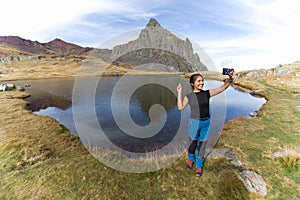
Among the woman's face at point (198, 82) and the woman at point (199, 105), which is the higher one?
the woman's face at point (198, 82)

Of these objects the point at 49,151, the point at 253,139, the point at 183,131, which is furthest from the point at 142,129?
the point at 253,139

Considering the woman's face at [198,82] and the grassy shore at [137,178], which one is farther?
the grassy shore at [137,178]

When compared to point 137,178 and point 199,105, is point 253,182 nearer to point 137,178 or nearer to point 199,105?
point 199,105

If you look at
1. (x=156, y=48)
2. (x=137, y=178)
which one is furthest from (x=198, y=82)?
(x=156, y=48)

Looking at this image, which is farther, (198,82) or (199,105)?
(199,105)

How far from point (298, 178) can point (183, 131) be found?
1202 centimetres

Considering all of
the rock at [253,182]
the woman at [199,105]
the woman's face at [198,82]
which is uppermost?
the woman's face at [198,82]

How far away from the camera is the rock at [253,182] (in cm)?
659

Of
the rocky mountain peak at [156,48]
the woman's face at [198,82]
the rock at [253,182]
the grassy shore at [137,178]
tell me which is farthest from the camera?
the rocky mountain peak at [156,48]

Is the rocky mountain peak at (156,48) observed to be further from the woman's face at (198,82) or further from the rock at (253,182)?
the rock at (253,182)

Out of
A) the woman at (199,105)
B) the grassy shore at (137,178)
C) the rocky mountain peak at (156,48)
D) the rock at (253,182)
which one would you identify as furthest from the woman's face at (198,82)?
the rocky mountain peak at (156,48)

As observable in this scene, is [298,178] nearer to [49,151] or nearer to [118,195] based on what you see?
[118,195]

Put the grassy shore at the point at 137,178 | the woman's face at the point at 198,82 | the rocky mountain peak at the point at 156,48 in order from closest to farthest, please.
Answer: the woman's face at the point at 198,82
the grassy shore at the point at 137,178
the rocky mountain peak at the point at 156,48

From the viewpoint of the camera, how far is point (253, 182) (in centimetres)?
694
